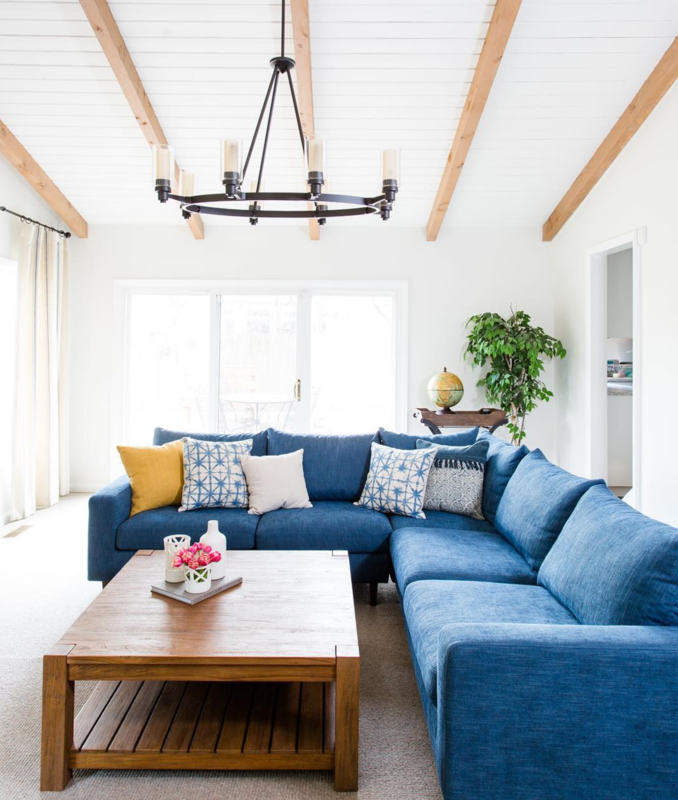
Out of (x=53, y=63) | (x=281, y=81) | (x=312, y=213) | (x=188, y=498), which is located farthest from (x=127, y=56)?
(x=188, y=498)

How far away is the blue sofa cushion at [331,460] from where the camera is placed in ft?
11.4

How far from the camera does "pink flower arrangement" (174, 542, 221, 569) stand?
2148 millimetres


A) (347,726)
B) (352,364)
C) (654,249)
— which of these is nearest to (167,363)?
(352,364)

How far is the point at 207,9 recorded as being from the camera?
3.33 meters

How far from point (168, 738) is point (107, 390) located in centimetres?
429

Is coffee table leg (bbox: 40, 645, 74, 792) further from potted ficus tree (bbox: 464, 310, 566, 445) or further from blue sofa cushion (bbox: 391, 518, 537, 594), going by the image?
potted ficus tree (bbox: 464, 310, 566, 445)

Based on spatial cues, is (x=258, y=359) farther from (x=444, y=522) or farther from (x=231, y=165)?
(x=231, y=165)

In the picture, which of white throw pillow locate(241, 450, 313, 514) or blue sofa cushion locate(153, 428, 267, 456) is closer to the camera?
white throw pillow locate(241, 450, 313, 514)

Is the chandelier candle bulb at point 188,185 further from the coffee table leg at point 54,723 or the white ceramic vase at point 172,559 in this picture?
the coffee table leg at point 54,723

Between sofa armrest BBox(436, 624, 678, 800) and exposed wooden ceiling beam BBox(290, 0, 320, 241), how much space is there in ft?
10.3

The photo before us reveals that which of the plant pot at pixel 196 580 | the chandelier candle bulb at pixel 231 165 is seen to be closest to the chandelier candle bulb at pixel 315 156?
the chandelier candle bulb at pixel 231 165

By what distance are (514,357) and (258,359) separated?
92.2 inches

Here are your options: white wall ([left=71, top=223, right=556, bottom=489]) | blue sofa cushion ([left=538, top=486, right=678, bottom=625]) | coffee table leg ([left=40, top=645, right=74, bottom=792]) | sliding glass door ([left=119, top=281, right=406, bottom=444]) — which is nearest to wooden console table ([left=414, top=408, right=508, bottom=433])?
white wall ([left=71, top=223, right=556, bottom=489])

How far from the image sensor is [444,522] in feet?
10.1
